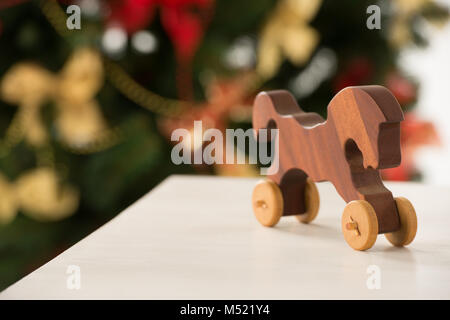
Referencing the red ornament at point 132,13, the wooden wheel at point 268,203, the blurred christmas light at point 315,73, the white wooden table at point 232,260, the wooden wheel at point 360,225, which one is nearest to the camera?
the white wooden table at point 232,260

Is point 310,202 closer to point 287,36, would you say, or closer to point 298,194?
point 298,194

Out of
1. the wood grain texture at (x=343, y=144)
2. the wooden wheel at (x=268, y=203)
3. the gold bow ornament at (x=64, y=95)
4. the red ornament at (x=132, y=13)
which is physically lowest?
the wooden wheel at (x=268, y=203)

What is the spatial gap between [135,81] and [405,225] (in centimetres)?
58

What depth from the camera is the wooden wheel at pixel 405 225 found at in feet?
2.02

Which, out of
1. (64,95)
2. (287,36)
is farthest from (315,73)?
(64,95)

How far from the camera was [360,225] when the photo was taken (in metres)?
0.61

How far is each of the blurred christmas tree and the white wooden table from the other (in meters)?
0.28

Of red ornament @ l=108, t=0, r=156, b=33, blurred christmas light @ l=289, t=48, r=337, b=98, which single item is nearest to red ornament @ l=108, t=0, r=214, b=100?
red ornament @ l=108, t=0, r=156, b=33

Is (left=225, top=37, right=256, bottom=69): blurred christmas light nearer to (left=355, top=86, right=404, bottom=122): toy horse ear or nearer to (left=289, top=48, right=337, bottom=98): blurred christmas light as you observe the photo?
(left=289, top=48, right=337, bottom=98): blurred christmas light

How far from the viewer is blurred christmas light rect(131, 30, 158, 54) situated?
1.06 m

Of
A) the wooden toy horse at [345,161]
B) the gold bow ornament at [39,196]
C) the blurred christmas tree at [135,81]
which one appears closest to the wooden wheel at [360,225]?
the wooden toy horse at [345,161]

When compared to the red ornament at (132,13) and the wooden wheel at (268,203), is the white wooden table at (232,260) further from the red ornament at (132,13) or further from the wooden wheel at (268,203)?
the red ornament at (132,13)

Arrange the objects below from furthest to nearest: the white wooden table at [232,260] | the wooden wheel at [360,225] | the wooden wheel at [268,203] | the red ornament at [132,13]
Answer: the red ornament at [132,13]
the wooden wheel at [268,203]
the wooden wheel at [360,225]
the white wooden table at [232,260]
